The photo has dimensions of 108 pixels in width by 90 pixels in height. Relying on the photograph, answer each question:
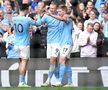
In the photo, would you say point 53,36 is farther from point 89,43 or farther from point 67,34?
point 89,43

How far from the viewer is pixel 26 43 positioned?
7316mm

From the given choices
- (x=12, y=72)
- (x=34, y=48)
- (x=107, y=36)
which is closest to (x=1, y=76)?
(x=12, y=72)

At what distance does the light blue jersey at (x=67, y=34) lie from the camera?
288 inches

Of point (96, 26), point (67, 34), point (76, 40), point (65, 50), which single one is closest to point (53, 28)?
point (67, 34)

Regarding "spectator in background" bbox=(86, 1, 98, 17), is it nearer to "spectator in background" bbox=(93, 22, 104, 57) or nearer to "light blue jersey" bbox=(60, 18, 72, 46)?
"spectator in background" bbox=(93, 22, 104, 57)

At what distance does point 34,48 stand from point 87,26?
3.48 ft

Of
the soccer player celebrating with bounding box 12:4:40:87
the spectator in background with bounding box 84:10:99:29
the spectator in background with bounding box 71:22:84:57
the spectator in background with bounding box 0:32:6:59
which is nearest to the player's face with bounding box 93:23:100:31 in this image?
the spectator in background with bounding box 84:10:99:29

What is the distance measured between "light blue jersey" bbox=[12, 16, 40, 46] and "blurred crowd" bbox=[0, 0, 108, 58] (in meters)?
0.75

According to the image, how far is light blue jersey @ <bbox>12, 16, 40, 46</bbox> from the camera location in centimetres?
724

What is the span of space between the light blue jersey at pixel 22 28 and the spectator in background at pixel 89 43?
1.04 metres

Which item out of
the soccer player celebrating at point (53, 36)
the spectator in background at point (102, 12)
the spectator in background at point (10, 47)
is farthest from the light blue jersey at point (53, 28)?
the spectator in background at point (102, 12)

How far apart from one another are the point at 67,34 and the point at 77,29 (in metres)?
0.86

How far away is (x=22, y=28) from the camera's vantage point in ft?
23.7

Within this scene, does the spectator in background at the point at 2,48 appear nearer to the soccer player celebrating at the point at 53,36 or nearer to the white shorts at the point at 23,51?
the white shorts at the point at 23,51
